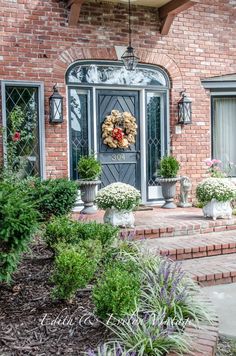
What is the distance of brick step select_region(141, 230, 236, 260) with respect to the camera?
527 centimetres

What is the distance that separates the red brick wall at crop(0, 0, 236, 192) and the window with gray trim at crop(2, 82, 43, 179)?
0.15 m

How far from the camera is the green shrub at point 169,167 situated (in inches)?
303

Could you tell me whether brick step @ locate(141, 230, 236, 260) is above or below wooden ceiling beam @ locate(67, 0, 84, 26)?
below

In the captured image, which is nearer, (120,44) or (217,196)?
(217,196)

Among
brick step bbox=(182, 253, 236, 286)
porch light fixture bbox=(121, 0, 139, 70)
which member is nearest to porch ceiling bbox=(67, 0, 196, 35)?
porch light fixture bbox=(121, 0, 139, 70)

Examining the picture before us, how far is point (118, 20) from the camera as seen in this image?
7777 millimetres

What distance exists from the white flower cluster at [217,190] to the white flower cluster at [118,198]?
48.5 inches

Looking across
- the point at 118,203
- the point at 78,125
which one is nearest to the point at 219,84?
the point at 78,125

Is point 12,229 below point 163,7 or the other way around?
below

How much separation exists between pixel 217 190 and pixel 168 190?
1593 mm

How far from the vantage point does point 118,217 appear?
19.1 ft

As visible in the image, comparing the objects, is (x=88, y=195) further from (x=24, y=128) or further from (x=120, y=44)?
(x=120, y=44)

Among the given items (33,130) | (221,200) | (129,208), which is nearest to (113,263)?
(129,208)

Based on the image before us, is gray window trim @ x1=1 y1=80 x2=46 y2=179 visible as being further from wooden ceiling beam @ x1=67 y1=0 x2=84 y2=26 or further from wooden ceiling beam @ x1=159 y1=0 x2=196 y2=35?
wooden ceiling beam @ x1=159 y1=0 x2=196 y2=35
